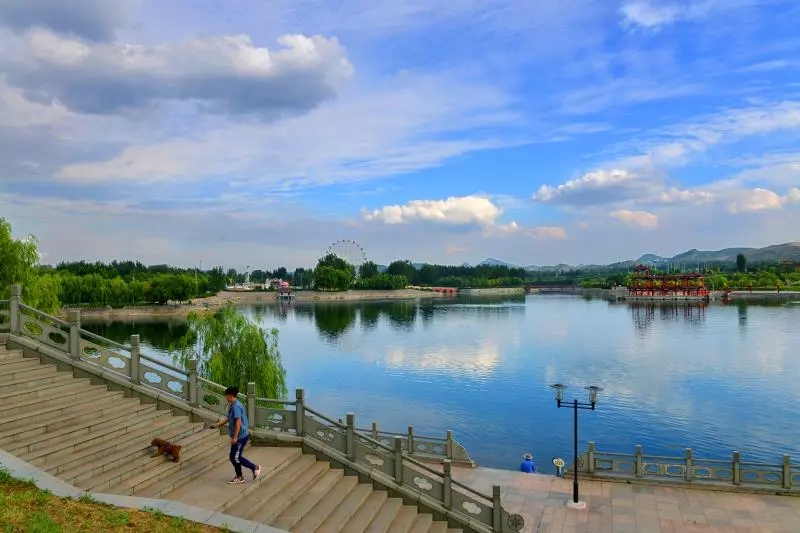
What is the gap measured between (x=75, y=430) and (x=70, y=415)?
2.62 ft

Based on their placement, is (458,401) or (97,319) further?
(97,319)

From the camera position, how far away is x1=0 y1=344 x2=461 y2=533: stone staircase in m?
10.9

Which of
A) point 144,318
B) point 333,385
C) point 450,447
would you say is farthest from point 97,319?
point 450,447

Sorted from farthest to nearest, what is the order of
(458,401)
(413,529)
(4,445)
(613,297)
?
(613,297) → (458,401) → (413,529) → (4,445)

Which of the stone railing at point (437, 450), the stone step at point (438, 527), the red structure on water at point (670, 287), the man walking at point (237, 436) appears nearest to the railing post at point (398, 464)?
the stone step at point (438, 527)

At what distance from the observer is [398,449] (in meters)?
13.8

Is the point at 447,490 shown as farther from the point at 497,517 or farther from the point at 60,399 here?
the point at 60,399

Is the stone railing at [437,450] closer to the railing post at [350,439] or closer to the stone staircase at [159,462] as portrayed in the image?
the railing post at [350,439]

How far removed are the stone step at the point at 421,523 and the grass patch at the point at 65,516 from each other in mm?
4765

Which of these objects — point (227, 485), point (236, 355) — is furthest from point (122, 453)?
point (236, 355)

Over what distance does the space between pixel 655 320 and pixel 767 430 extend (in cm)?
6858

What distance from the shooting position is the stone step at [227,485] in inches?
424

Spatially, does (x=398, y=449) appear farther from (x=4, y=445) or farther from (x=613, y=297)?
(x=613, y=297)

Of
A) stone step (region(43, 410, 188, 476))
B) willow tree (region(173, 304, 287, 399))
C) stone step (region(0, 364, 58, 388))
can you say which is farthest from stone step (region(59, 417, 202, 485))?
willow tree (region(173, 304, 287, 399))
